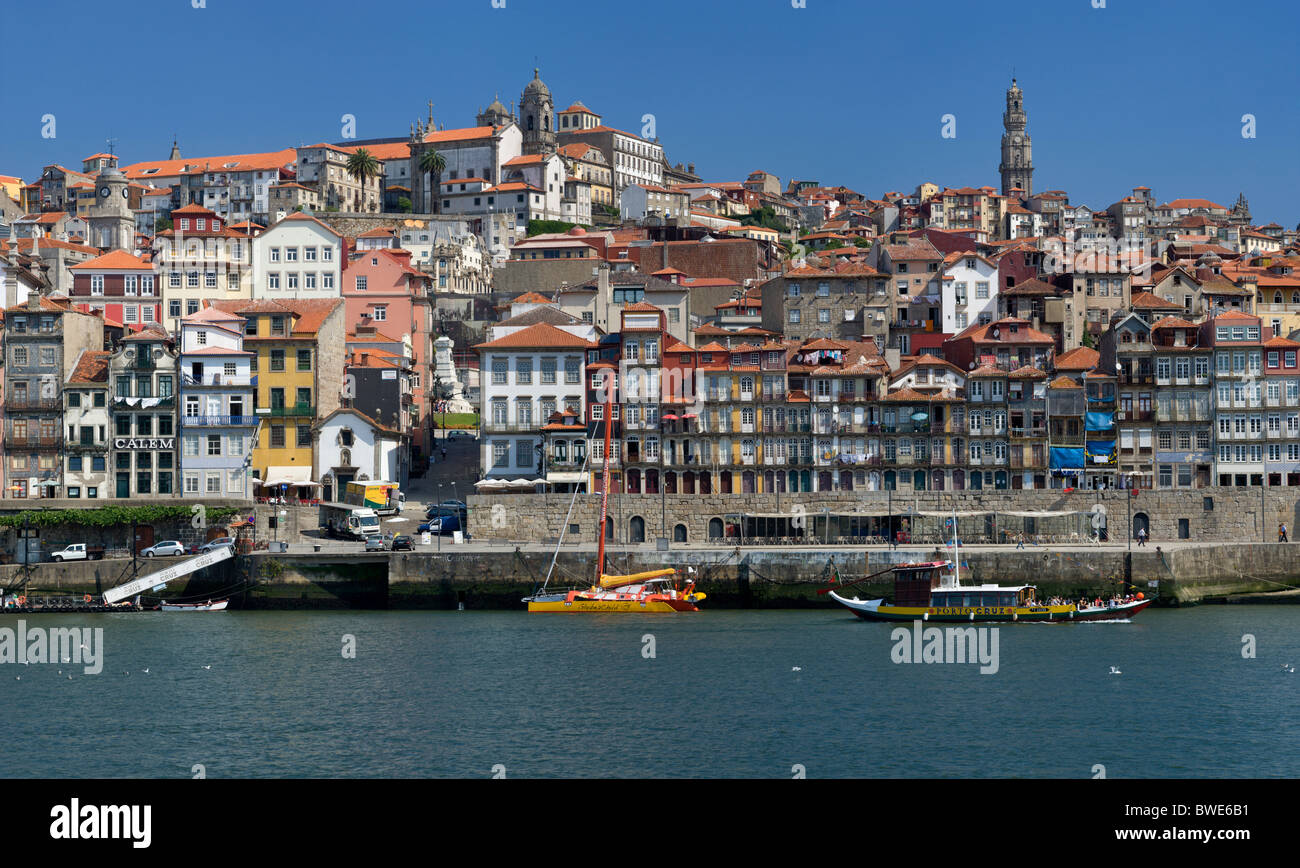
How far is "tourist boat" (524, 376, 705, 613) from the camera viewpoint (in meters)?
61.5

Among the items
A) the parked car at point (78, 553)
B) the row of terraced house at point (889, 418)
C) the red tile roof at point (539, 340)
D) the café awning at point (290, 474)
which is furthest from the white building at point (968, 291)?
the parked car at point (78, 553)

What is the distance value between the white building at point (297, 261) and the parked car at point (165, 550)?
1211 inches

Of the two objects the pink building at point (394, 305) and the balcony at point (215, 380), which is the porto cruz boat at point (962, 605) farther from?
the pink building at point (394, 305)

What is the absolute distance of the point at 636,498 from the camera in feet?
232

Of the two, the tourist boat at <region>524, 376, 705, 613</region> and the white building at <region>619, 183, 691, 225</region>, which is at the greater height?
the white building at <region>619, 183, 691, 225</region>

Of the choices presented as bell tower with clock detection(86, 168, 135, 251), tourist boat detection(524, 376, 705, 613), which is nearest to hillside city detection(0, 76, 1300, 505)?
tourist boat detection(524, 376, 705, 613)

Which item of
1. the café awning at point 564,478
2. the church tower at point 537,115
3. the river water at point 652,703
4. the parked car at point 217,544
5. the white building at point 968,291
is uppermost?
the church tower at point 537,115

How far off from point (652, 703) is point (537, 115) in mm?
155190

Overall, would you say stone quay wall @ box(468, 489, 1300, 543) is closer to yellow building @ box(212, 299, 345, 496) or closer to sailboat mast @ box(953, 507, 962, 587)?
sailboat mast @ box(953, 507, 962, 587)

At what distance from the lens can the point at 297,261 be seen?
3757 inches

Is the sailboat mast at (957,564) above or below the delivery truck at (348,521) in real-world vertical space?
below

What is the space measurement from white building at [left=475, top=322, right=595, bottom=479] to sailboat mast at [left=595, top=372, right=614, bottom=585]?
2152mm

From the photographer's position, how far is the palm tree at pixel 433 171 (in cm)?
16100
